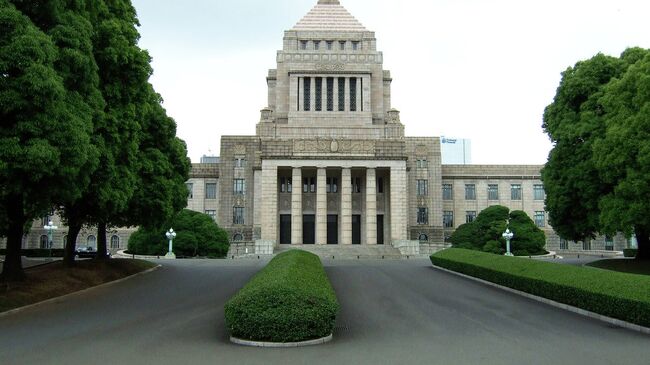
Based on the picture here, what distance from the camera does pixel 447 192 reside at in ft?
204

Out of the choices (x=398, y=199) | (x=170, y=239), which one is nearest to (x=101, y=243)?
(x=170, y=239)

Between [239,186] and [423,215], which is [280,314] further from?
[423,215]

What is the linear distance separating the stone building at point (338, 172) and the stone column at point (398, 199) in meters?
0.09

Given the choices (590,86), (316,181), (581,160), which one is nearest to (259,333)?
(581,160)

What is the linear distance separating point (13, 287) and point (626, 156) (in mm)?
20992

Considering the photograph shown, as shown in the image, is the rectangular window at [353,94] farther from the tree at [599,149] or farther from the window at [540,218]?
the tree at [599,149]

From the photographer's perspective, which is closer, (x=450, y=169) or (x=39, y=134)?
(x=39, y=134)

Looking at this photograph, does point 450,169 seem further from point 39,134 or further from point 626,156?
point 39,134

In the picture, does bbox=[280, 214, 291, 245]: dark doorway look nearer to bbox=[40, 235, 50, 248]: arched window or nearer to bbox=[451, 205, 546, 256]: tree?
bbox=[451, 205, 546, 256]: tree

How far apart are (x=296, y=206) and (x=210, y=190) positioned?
1416cm

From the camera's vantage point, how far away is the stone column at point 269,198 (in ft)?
160

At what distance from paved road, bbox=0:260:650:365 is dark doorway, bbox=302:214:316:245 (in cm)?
3449

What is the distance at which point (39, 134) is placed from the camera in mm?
12672

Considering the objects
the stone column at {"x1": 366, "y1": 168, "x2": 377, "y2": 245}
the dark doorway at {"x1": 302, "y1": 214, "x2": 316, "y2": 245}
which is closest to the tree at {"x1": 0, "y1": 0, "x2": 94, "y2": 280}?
the stone column at {"x1": 366, "y1": 168, "x2": 377, "y2": 245}
